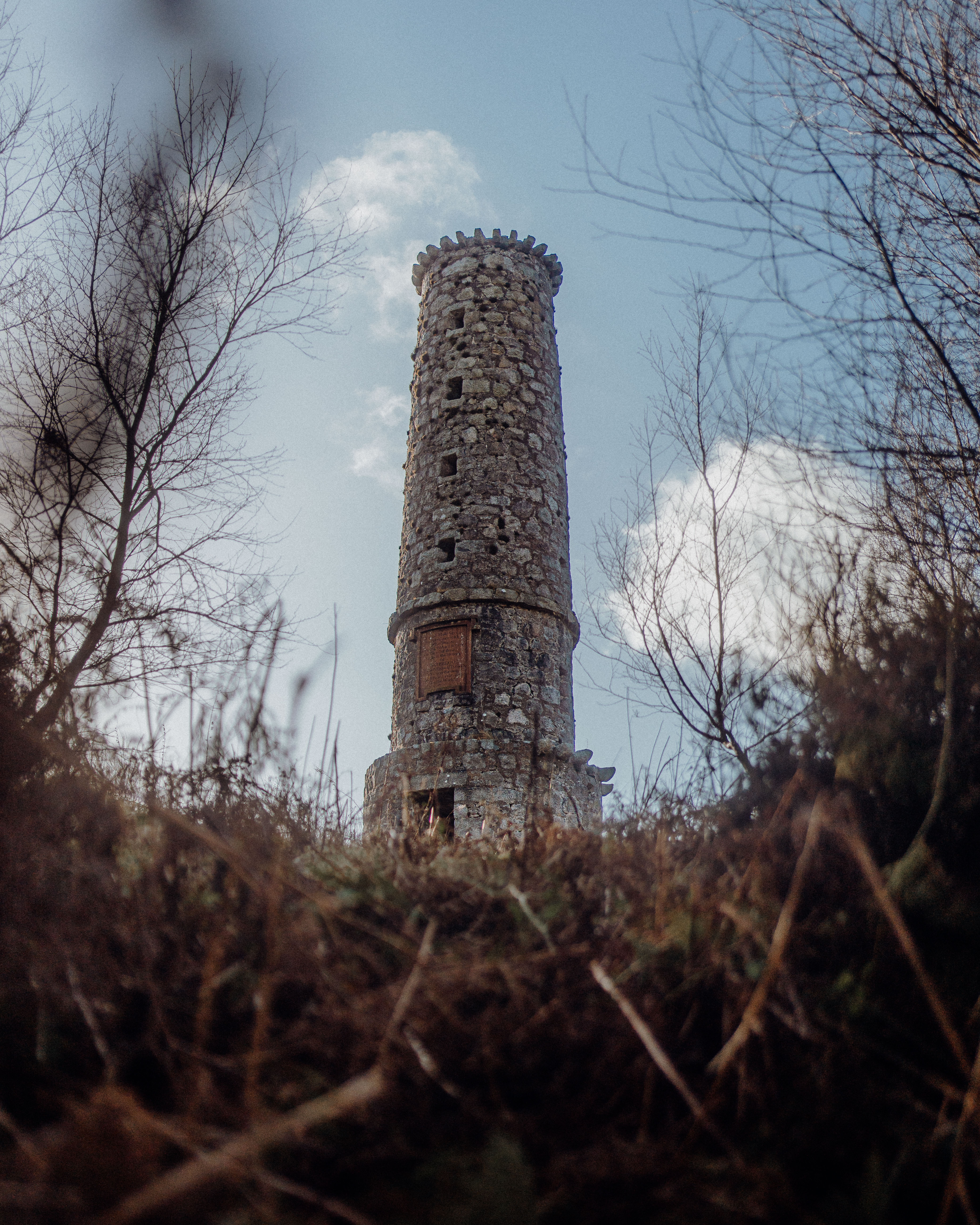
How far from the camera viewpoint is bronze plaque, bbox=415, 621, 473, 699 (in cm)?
927

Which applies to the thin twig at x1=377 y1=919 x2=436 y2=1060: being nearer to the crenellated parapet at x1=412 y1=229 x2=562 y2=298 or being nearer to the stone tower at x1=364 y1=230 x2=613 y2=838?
the stone tower at x1=364 y1=230 x2=613 y2=838

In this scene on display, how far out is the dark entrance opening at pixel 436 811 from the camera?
4496mm

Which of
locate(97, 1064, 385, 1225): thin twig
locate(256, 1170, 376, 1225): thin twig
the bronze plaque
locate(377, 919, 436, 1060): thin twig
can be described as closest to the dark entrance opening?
the bronze plaque

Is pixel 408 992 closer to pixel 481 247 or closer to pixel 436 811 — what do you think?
pixel 436 811

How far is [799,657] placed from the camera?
3.69 meters

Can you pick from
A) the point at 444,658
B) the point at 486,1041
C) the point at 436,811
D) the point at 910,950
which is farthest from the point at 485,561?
the point at 910,950

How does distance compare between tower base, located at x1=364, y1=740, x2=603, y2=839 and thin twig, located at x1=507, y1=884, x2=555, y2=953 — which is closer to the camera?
thin twig, located at x1=507, y1=884, x2=555, y2=953

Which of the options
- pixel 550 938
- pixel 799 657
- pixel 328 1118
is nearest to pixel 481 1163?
pixel 328 1118

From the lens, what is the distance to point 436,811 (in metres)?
8.15

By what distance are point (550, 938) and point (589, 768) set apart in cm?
761

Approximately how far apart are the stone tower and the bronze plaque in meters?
0.02

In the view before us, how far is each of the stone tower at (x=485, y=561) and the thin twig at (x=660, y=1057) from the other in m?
6.13

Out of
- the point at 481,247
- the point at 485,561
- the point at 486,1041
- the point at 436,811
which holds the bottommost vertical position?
the point at 486,1041

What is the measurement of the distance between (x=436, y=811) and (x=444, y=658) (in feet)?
6.50
